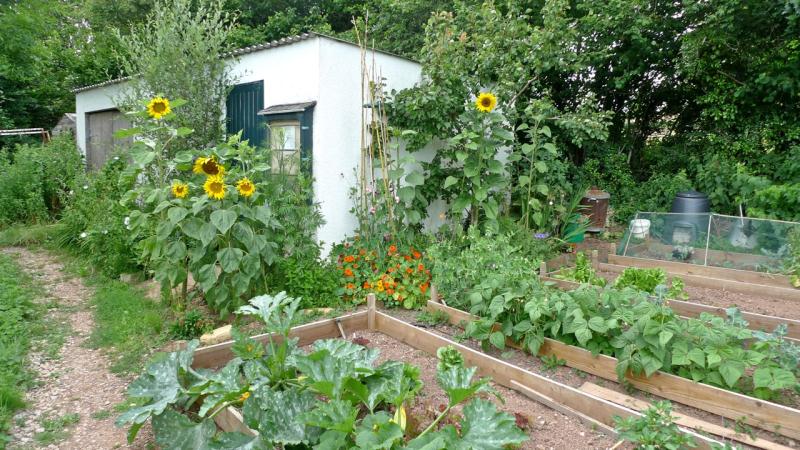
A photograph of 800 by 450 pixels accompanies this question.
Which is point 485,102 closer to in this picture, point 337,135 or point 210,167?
point 337,135

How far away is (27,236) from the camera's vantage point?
6496 mm

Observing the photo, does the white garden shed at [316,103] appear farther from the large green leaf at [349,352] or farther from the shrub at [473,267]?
the large green leaf at [349,352]

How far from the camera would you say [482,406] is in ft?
6.23

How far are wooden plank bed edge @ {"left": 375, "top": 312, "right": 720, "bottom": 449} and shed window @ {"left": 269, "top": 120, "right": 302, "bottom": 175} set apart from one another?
2.36 metres

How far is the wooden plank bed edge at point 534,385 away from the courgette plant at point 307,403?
0.63 m

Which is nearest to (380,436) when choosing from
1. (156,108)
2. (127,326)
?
(127,326)

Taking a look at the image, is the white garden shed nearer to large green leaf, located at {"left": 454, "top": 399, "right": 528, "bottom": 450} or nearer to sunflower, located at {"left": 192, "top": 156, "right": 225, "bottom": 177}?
sunflower, located at {"left": 192, "top": 156, "right": 225, "bottom": 177}

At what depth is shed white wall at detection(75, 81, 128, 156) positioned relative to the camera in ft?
27.1

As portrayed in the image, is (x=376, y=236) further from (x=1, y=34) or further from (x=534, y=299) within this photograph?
(x=1, y=34)

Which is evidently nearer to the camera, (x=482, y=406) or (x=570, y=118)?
(x=482, y=406)

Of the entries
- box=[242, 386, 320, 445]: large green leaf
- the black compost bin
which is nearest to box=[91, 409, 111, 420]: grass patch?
box=[242, 386, 320, 445]: large green leaf

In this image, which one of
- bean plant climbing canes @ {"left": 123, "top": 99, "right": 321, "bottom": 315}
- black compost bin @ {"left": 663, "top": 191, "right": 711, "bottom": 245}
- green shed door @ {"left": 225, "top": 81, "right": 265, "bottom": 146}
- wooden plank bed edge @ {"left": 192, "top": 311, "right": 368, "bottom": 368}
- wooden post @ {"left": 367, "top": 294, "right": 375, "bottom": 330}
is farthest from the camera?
green shed door @ {"left": 225, "top": 81, "right": 265, "bottom": 146}

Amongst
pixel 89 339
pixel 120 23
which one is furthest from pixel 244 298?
pixel 120 23

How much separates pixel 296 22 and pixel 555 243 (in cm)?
1029
